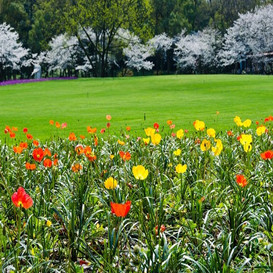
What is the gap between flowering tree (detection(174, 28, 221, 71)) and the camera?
54969 millimetres

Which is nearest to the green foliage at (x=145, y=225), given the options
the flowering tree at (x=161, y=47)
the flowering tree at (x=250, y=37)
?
the flowering tree at (x=250, y=37)

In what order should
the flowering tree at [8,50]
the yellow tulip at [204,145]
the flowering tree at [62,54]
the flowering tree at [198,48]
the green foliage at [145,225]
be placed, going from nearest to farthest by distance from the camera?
the green foliage at [145,225]
the yellow tulip at [204,145]
the flowering tree at [8,50]
the flowering tree at [62,54]
the flowering tree at [198,48]

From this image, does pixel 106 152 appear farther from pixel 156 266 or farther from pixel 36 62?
pixel 36 62

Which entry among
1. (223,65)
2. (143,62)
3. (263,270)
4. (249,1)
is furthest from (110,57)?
(263,270)

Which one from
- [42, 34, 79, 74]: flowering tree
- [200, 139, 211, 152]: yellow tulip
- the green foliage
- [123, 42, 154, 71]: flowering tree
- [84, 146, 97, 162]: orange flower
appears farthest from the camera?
[123, 42, 154, 71]: flowering tree

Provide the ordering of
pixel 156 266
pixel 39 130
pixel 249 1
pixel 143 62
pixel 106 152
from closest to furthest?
pixel 156 266 < pixel 106 152 < pixel 39 130 < pixel 143 62 < pixel 249 1

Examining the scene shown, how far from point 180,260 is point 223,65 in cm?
5470

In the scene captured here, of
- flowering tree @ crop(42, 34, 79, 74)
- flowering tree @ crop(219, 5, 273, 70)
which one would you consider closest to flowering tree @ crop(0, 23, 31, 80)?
flowering tree @ crop(42, 34, 79, 74)

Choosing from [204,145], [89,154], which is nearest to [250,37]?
[204,145]

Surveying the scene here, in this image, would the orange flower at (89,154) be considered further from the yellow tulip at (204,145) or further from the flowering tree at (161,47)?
the flowering tree at (161,47)

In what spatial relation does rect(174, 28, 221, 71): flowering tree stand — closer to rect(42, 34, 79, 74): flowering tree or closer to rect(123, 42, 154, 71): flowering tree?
rect(123, 42, 154, 71): flowering tree

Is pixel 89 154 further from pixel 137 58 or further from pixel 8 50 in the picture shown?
pixel 137 58

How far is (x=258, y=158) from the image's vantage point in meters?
5.15

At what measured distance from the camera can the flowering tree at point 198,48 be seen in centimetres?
5497
